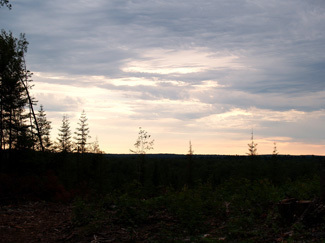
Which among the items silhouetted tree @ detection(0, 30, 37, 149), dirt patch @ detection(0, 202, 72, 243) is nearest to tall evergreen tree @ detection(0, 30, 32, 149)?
silhouetted tree @ detection(0, 30, 37, 149)

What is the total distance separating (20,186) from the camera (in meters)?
17.0

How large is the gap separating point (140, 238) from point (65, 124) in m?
42.3

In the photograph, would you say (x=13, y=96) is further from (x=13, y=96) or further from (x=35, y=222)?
(x=35, y=222)

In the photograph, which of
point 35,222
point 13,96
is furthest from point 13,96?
point 35,222

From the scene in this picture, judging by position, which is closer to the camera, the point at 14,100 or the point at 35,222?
the point at 35,222

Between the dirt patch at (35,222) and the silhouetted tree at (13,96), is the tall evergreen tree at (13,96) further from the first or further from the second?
the dirt patch at (35,222)

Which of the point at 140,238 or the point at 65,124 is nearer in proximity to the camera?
the point at 140,238

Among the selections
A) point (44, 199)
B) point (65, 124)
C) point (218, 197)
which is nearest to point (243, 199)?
point (218, 197)

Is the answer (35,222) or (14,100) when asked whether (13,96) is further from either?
(35,222)

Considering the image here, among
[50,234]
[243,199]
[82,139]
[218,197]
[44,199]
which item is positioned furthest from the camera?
[82,139]

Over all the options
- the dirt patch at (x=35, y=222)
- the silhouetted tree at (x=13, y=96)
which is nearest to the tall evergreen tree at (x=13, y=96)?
the silhouetted tree at (x=13, y=96)

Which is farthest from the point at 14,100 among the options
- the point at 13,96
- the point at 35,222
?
the point at 35,222

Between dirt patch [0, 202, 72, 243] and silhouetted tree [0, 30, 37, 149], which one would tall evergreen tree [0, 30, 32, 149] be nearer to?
silhouetted tree [0, 30, 37, 149]

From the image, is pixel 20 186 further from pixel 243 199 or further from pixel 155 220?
pixel 243 199
